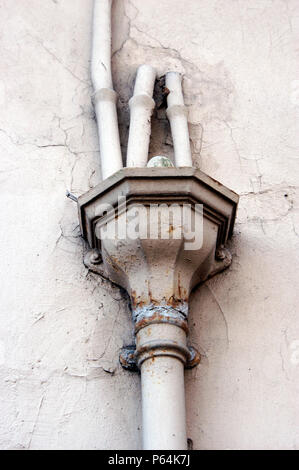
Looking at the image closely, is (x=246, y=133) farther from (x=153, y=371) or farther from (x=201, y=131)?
(x=153, y=371)

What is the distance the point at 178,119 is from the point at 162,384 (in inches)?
34.9

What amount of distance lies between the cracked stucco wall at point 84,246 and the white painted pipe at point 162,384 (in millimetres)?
97

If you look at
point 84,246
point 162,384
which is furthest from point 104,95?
point 162,384

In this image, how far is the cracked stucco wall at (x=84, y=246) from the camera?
→ 6.19 feet

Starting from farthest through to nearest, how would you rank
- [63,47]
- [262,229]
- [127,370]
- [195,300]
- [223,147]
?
[63,47] < [223,147] < [262,229] < [195,300] < [127,370]

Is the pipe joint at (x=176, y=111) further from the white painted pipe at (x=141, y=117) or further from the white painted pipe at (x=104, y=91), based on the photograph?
the white painted pipe at (x=104, y=91)

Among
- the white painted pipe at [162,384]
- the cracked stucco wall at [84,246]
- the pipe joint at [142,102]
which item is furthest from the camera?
the pipe joint at [142,102]

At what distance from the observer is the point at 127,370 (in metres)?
1.95

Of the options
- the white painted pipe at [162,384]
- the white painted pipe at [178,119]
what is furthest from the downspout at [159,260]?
the white painted pipe at [178,119]

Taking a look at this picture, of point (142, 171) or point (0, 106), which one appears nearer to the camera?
point (142, 171)

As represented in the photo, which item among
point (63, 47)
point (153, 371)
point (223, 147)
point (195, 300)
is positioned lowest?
point (153, 371)

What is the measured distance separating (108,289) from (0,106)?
74 cm

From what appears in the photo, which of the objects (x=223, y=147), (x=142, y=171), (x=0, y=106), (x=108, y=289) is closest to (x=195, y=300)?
(x=108, y=289)

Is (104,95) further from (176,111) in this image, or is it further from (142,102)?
(176,111)
